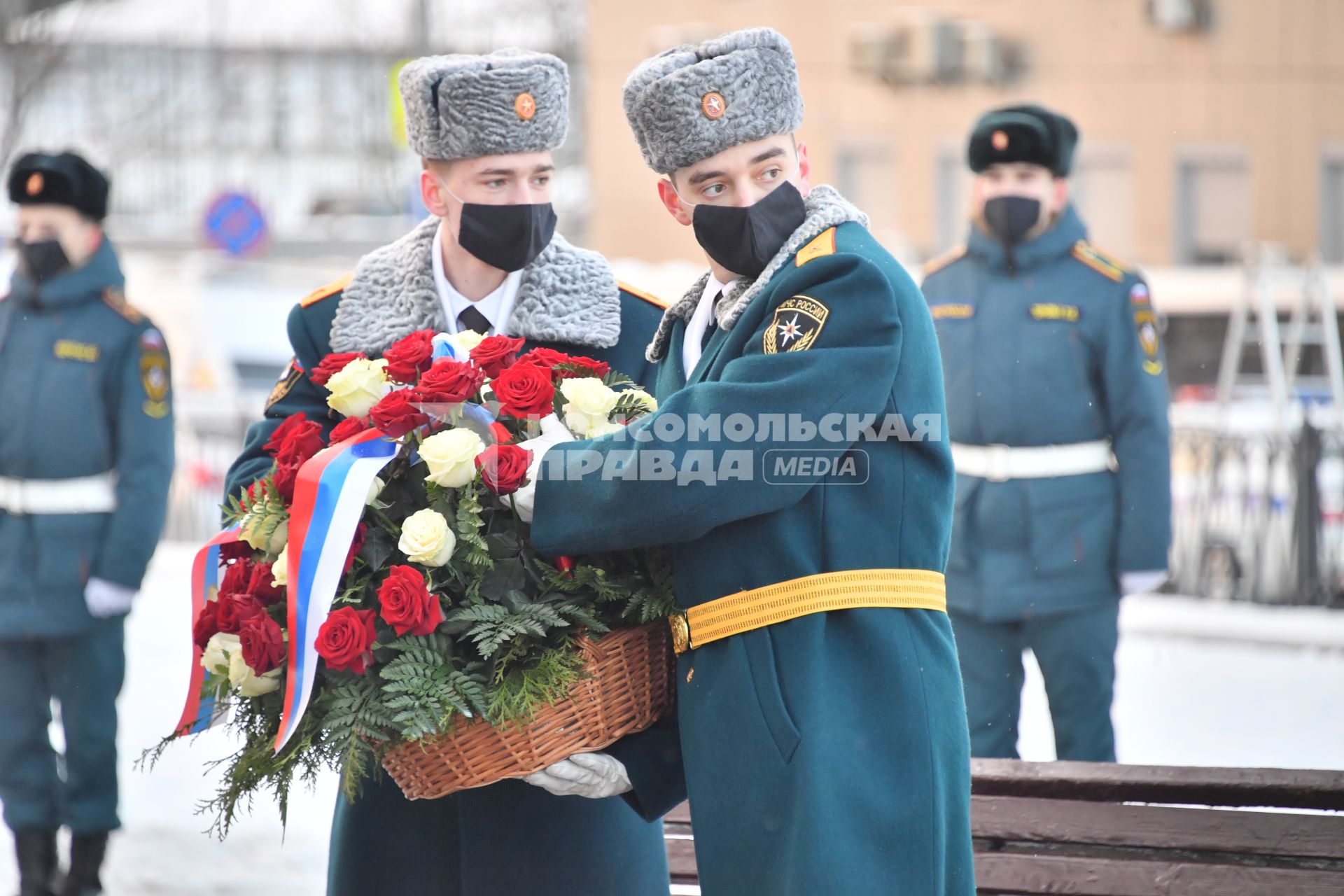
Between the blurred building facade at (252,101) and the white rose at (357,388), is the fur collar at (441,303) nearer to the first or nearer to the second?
the white rose at (357,388)

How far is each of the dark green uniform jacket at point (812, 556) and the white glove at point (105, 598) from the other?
2.82 metres

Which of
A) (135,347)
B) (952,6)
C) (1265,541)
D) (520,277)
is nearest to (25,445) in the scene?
(135,347)

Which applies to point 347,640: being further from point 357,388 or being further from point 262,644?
point 357,388

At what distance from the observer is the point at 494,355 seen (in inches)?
96.1

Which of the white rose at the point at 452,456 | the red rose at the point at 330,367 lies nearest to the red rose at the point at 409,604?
the white rose at the point at 452,456

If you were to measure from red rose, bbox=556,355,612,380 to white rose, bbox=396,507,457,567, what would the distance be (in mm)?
371

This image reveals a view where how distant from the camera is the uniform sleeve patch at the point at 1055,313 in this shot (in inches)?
183

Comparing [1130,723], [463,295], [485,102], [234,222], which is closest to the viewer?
[485,102]

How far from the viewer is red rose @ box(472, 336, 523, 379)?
2.44 m

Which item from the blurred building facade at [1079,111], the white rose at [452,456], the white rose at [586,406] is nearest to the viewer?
the white rose at [452,456]

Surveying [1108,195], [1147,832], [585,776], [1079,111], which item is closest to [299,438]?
[585,776]

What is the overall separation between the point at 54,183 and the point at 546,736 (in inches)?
134

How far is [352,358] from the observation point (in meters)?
2.59

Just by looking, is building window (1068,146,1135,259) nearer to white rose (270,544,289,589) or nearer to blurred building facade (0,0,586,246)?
blurred building facade (0,0,586,246)
